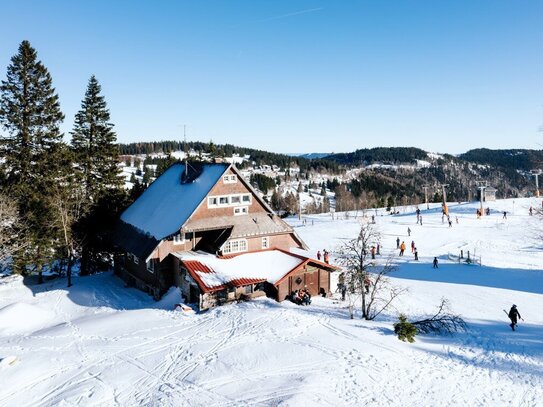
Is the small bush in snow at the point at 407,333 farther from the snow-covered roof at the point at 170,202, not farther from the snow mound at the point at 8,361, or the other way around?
the snow mound at the point at 8,361

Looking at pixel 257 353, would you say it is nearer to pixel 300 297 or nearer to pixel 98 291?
pixel 300 297

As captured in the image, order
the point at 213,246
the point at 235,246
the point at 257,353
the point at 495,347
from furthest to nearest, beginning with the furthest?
the point at 235,246, the point at 213,246, the point at 495,347, the point at 257,353

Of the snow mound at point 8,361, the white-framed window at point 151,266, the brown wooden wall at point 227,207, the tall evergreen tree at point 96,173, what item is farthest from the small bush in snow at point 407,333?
the tall evergreen tree at point 96,173

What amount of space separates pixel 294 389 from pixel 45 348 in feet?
43.4

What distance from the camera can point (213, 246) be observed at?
3098 cm

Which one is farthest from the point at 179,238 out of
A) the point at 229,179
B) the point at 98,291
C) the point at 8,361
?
the point at 8,361

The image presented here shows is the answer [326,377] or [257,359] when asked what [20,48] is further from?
[326,377]

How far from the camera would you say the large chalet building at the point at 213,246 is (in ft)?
91.4

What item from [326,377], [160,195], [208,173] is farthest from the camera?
[160,195]

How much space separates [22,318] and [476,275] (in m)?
36.3

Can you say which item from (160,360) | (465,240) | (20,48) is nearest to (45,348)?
(160,360)

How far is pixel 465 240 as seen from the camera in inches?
2095

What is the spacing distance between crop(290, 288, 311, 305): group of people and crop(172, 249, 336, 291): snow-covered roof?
4.86 feet

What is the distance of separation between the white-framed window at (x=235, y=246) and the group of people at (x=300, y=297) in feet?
18.4
